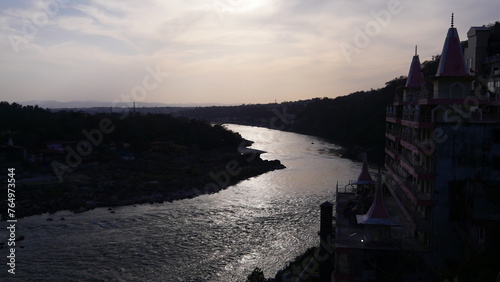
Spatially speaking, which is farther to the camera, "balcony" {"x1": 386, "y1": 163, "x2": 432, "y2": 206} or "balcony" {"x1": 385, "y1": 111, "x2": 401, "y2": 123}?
"balcony" {"x1": 385, "y1": 111, "x2": 401, "y2": 123}

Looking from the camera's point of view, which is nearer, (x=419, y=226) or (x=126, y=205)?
(x=419, y=226)

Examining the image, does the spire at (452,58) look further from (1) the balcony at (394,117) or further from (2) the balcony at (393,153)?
(2) the balcony at (393,153)

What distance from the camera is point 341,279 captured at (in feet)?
26.9

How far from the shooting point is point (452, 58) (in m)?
8.80

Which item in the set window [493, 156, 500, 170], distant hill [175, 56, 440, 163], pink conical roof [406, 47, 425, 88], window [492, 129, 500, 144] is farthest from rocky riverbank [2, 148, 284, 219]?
window [492, 129, 500, 144]

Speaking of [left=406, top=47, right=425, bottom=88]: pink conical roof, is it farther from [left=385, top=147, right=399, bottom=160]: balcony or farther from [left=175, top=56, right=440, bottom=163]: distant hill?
[left=175, top=56, right=440, bottom=163]: distant hill

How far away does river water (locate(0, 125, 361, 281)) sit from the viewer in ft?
34.8

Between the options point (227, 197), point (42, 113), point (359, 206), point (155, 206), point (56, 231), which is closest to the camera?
point (359, 206)

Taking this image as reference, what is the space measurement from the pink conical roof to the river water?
518cm

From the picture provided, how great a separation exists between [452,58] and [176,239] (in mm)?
8706

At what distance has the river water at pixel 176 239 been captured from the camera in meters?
10.6

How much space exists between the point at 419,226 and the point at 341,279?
181 cm

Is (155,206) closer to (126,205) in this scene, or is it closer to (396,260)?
(126,205)

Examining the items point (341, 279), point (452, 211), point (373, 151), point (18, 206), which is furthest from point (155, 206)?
point (373, 151)
